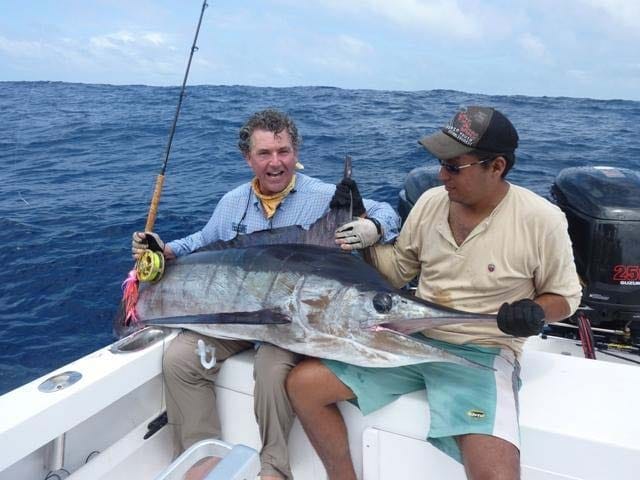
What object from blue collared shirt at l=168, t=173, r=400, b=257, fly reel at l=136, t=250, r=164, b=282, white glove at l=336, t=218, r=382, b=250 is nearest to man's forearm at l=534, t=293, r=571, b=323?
white glove at l=336, t=218, r=382, b=250

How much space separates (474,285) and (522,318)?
0.35m

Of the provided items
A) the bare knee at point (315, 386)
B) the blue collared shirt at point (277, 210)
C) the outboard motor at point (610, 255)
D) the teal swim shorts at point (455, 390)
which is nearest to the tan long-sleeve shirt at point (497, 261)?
the teal swim shorts at point (455, 390)

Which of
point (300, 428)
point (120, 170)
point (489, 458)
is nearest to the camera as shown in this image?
point (489, 458)

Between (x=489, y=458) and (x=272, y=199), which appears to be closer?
(x=489, y=458)

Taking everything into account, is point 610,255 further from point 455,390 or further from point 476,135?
point 455,390

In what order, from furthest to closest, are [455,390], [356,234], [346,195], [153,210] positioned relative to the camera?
[153,210]
[346,195]
[356,234]
[455,390]

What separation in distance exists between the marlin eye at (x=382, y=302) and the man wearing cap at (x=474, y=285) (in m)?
0.22

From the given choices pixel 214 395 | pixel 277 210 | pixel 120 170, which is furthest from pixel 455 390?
pixel 120 170

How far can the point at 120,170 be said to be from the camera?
915 cm

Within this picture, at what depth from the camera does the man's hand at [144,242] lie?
2572 mm

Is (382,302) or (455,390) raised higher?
(382,302)

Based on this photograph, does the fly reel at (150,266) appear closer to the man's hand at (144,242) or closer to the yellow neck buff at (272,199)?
the man's hand at (144,242)

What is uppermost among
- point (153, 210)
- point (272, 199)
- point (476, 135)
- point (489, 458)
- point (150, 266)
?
point (476, 135)

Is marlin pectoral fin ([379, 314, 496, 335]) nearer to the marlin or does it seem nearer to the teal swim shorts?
the marlin
